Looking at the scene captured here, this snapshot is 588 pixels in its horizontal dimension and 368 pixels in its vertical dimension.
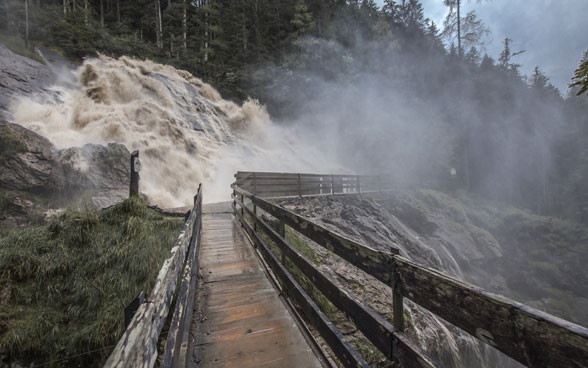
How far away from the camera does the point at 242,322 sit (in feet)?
9.25

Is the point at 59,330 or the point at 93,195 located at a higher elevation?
the point at 93,195

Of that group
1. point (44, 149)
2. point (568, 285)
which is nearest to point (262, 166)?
point (44, 149)

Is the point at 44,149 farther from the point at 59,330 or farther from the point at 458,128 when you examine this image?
the point at 458,128

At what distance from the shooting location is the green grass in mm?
2980

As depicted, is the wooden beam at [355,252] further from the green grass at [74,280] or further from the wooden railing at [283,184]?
the wooden railing at [283,184]

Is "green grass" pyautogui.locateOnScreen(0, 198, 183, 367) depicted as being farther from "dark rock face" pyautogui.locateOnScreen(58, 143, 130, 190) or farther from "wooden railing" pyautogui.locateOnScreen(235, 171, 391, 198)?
"dark rock face" pyautogui.locateOnScreen(58, 143, 130, 190)

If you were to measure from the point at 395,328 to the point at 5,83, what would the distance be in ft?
63.9

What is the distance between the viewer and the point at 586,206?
963 inches

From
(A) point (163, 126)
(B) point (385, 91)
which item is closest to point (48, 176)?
A: (A) point (163, 126)

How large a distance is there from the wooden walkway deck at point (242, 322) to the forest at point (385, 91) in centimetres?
2436

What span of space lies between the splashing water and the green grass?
6.78m

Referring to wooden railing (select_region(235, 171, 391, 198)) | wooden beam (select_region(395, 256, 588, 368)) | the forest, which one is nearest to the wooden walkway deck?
wooden beam (select_region(395, 256, 588, 368))

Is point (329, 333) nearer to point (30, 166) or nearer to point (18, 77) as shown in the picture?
point (30, 166)

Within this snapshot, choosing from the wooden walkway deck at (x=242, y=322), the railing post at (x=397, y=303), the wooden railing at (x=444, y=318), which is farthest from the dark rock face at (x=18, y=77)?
the railing post at (x=397, y=303)
